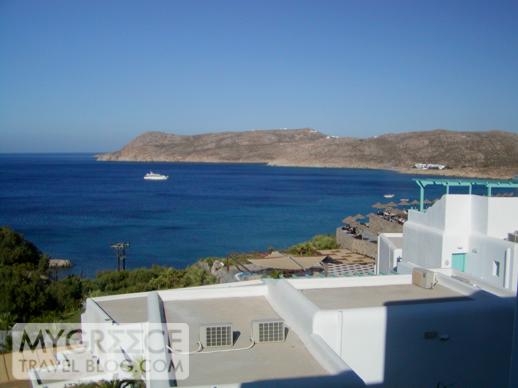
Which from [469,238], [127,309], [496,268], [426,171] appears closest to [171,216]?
[469,238]

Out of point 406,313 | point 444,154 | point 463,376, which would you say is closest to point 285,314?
point 406,313

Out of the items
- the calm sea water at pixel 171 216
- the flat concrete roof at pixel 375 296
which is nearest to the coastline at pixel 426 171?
the calm sea water at pixel 171 216

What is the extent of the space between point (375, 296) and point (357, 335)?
166 centimetres

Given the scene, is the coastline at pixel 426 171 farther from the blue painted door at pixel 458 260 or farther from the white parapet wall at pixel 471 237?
the blue painted door at pixel 458 260

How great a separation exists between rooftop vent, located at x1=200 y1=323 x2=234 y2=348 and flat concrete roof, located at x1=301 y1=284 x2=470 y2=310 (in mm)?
1558

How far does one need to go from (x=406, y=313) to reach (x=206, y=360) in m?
2.36

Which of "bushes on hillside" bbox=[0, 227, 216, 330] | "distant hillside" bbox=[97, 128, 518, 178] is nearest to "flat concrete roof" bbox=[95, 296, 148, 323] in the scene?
"bushes on hillside" bbox=[0, 227, 216, 330]

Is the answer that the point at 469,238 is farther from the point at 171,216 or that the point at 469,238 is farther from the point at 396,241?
the point at 171,216

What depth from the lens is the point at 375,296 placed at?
7488mm

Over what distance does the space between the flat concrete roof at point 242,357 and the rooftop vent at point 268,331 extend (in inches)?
2.8

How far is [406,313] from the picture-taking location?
607 centimetres

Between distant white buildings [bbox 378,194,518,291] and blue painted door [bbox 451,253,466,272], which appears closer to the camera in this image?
distant white buildings [bbox 378,194,518,291]

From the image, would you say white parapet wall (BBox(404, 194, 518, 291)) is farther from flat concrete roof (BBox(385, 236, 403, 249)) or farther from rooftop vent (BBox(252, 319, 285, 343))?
rooftop vent (BBox(252, 319, 285, 343))

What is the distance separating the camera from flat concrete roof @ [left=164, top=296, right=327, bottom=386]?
15.9 ft
